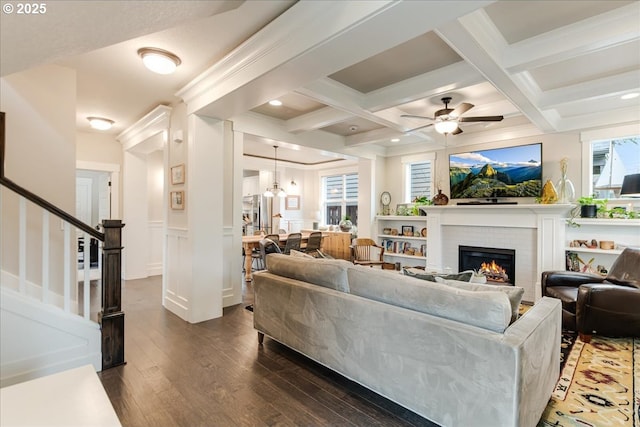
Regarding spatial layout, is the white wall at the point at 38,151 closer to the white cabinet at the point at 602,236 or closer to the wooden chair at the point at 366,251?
the wooden chair at the point at 366,251

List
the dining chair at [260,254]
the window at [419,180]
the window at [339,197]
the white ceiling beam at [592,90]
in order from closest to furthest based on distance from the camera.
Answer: the white ceiling beam at [592,90] → the dining chair at [260,254] → the window at [419,180] → the window at [339,197]

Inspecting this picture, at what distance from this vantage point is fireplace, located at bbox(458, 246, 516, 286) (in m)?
4.87

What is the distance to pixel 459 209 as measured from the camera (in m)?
5.30

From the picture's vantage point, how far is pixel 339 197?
28.0ft

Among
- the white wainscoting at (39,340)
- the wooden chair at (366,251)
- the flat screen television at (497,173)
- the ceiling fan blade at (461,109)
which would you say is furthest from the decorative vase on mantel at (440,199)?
the white wainscoting at (39,340)

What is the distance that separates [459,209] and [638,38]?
3319mm

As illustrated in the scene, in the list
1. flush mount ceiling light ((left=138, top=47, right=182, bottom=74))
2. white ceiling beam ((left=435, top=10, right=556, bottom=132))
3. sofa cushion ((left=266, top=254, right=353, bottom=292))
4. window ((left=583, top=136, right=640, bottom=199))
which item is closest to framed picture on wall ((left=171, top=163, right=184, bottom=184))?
flush mount ceiling light ((left=138, top=47, right=182, bottom=74))

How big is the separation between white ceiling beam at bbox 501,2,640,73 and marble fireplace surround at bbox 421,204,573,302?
2511 millimetres

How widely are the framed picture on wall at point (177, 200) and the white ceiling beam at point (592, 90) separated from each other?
14.8 ft

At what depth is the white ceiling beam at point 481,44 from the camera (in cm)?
212

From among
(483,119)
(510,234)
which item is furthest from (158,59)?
(510,234)

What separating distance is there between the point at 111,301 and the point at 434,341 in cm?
262

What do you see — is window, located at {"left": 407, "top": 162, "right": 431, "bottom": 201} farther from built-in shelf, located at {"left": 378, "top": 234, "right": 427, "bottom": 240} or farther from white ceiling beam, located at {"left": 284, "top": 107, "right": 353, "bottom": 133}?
white ceiling beam, located at {"left": 284, "top": 107, "right": 353, "bottom": 133}

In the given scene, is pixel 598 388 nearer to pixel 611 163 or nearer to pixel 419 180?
pixel 611 163
